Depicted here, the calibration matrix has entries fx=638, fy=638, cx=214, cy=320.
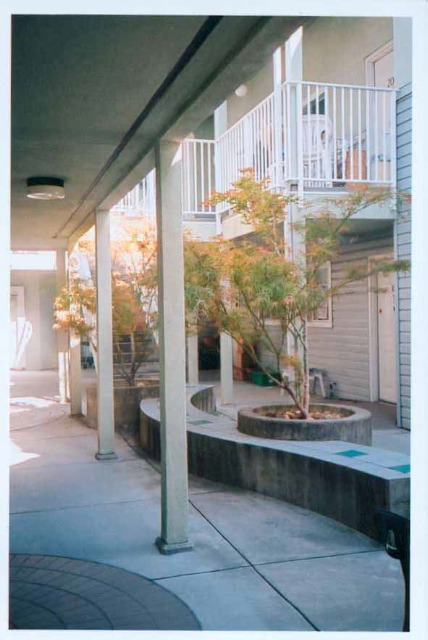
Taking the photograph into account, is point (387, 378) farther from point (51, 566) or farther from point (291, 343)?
point (51, 566)

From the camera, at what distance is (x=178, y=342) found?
3.72 m

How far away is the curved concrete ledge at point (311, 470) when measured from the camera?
3.71 metres

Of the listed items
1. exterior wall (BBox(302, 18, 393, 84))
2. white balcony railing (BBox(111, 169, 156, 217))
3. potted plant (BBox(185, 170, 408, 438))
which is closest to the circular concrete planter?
potted plant (BBox(185, 170, 408, 438))

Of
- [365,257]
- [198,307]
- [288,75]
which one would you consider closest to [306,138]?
[288,75]

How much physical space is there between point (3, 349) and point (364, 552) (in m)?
2.33

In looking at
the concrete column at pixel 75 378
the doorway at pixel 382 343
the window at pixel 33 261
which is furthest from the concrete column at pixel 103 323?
the window at pixel 33 261

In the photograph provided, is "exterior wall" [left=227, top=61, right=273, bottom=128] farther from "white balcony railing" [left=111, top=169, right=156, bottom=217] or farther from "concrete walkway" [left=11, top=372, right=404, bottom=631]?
"concrete walkway" [left=11, top=372, right=404, bottom=631]

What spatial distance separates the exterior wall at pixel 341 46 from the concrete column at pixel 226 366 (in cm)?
377

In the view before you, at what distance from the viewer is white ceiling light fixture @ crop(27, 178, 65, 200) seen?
472 cm

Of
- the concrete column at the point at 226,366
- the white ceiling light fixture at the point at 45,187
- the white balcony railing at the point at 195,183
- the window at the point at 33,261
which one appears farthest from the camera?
the window at the point at 33,261

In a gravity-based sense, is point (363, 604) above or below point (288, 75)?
below

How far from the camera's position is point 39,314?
14.6 m

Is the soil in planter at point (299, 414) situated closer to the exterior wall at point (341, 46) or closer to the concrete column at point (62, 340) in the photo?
the concrete column at point (62, 340)

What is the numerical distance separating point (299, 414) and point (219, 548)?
6.22ft
